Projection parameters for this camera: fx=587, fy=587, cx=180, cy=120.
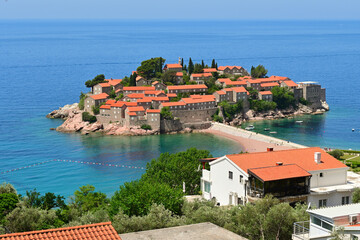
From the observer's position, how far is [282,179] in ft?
85.1

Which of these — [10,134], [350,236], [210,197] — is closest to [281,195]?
[210,197]

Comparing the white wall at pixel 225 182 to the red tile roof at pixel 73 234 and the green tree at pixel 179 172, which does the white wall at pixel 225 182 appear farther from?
the red tile roof at pixel 73 234

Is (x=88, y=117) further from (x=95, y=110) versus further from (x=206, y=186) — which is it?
(x=206, y=186)

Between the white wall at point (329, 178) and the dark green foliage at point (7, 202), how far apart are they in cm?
1783

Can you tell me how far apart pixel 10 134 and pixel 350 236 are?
68454 mm

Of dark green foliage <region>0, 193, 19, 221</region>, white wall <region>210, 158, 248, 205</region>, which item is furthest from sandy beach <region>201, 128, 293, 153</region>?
white wall <region>210, 158, 248, 205</region>

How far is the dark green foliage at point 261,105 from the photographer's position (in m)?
92.2

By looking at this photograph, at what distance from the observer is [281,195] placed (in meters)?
26.0

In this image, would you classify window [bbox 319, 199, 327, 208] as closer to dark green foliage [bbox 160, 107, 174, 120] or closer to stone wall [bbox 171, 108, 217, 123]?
dark green foliage [bbox 160, 107, 174, 120]

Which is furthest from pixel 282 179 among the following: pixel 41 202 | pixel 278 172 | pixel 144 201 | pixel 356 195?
pixel 41 202

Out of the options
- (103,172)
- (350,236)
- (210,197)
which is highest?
(350,236)

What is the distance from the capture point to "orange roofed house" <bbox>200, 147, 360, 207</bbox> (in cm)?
2614

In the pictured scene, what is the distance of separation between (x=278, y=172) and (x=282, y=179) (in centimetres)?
47

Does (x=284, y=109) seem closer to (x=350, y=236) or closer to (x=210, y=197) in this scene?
(x=210, y=197)
